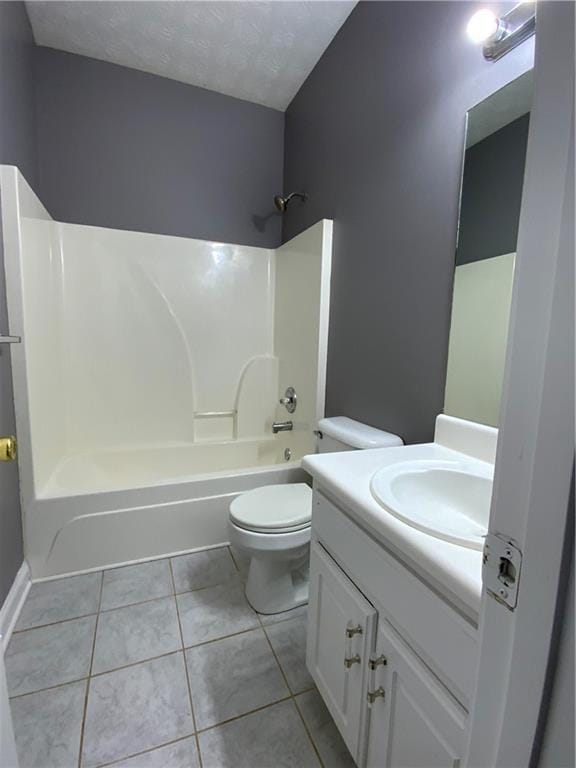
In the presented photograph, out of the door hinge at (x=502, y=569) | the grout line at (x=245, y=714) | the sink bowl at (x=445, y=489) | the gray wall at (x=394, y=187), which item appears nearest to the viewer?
the door hinge at (x=502, y=569)

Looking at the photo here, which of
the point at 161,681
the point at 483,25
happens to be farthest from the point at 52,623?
the point at 483,25

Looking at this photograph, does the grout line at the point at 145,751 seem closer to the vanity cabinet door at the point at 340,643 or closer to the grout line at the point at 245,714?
the grout line at the point at 245,714

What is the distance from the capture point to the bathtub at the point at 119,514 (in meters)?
1.66

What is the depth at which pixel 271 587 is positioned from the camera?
1.49 meters

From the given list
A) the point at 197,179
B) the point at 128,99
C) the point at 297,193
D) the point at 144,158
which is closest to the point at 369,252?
the point at 297,193

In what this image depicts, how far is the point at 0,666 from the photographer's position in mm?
534

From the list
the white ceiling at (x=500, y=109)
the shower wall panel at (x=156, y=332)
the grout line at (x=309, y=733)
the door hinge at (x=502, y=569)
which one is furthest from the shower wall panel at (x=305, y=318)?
the door hinge at (x=502, y=569)

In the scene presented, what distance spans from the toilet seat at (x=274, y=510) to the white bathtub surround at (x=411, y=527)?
0.53m

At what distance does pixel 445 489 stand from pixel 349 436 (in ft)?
1.95

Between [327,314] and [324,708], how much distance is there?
5.73 feet

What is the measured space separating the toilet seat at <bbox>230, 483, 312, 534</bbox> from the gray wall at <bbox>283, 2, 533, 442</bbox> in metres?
0.51

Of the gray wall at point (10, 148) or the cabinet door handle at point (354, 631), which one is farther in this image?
the gray wall at point (10, 148)

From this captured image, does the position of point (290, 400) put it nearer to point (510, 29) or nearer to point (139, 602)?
point (139, 602)

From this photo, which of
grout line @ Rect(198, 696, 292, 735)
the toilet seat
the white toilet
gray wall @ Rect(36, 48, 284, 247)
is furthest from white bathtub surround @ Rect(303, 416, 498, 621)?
gray wall @ Rect(36, 48, 284, 247)
